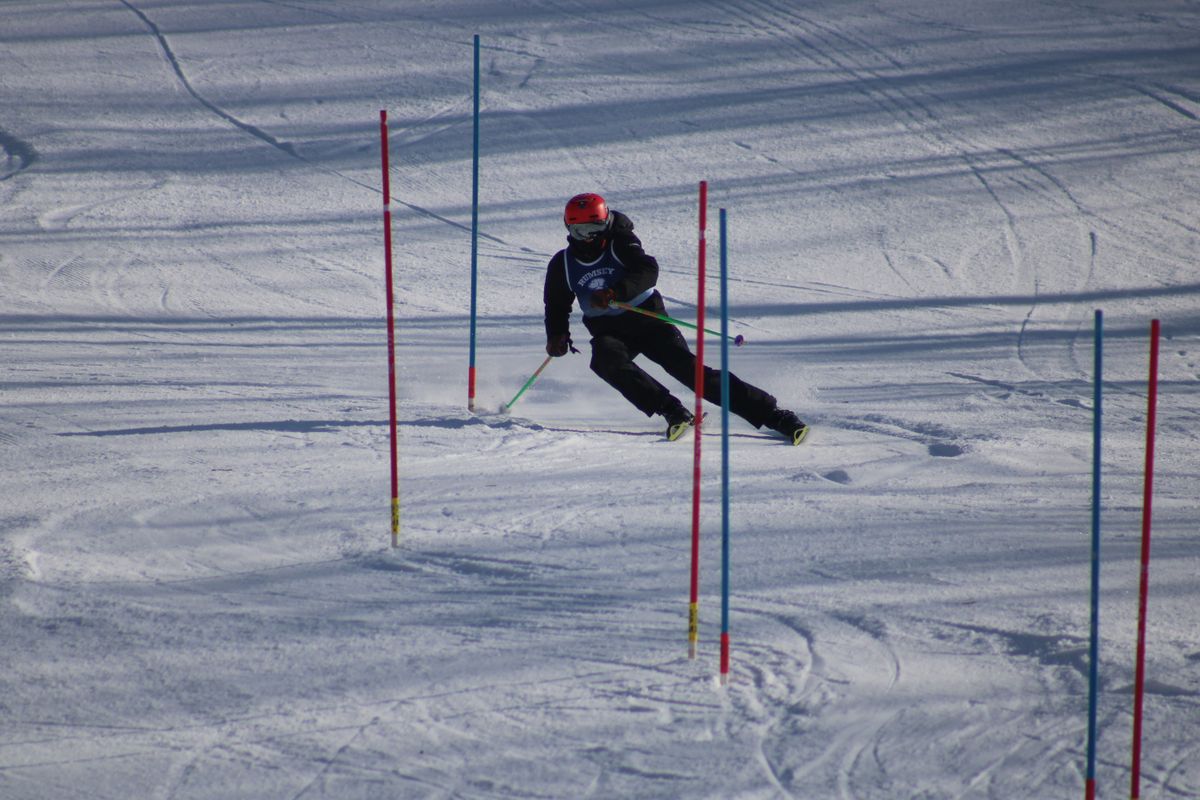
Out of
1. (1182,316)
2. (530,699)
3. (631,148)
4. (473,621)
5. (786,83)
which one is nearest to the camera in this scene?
(530,699)

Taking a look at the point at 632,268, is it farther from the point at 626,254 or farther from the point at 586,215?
the point at 586,215

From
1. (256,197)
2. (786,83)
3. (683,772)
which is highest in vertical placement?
(786,83)

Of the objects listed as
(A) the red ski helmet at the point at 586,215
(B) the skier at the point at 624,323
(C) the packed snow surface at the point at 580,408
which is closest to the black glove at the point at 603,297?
(B) the skier at the point at 624,323

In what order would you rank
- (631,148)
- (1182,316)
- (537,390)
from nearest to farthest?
(537,390)
(1182,316)
(631,148)

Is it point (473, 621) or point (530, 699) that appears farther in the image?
point (473, 621)

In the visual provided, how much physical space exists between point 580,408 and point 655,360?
67cm

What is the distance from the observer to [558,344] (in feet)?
20.2

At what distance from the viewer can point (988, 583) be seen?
4242 millimetres

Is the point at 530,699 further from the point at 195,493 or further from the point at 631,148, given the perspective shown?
the point at 631,148

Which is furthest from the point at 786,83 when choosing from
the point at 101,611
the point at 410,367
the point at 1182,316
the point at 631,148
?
the point at 101,611

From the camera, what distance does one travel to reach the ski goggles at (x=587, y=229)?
232 inches

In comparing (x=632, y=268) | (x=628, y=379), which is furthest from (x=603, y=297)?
(x=628, y=379)

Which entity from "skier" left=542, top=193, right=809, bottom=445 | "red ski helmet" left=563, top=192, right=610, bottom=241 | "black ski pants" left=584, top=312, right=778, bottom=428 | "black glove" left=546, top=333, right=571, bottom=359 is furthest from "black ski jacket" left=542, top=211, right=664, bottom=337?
"black glove" left=546, top=333, right=571, bottom=359

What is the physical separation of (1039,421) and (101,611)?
16.3ft
